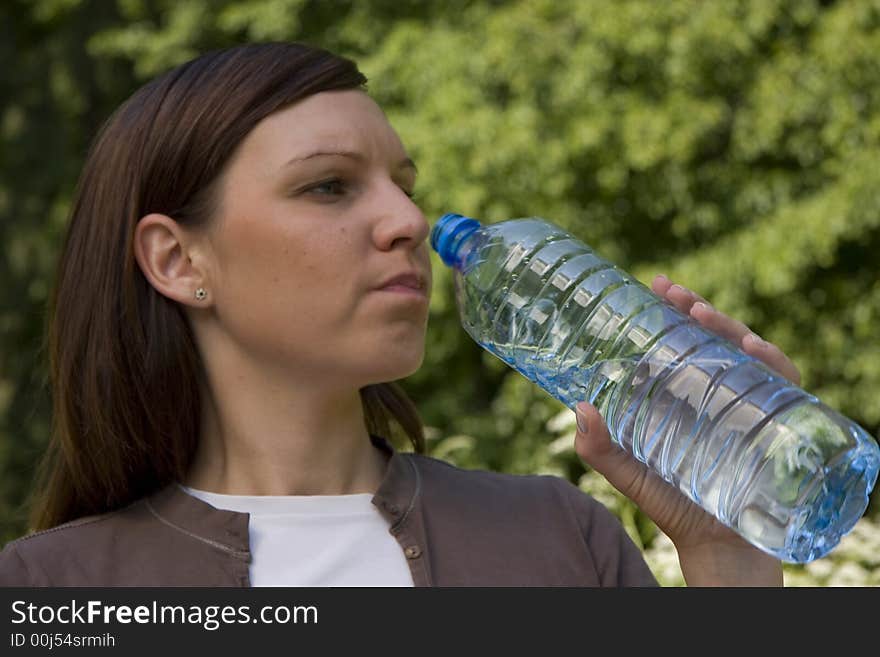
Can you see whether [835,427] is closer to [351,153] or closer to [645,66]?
[351,153]

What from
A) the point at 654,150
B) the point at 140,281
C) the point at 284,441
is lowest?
the point at 654,150

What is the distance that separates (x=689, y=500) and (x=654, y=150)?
497cm

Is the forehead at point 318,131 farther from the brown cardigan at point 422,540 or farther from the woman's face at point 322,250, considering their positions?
the brown cardigan at point 422,540

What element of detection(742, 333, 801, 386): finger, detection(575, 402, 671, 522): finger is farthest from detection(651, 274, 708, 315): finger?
detection(575, 402, 671, 522): finger

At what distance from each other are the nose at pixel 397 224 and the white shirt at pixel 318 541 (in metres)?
0.46

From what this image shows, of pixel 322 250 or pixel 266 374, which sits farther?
pixel 266 374

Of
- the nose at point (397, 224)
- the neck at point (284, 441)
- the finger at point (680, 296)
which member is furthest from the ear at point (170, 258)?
the finger at point (680, 296)

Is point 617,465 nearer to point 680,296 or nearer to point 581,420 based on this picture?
point 581,420

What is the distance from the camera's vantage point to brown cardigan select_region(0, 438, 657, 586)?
6.66ft

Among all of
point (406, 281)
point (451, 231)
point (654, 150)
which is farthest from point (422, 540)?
point (654, 150)

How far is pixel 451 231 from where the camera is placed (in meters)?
2.26

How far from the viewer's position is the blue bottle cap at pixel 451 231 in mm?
2252

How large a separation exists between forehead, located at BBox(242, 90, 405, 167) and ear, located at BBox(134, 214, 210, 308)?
0.67 feet
